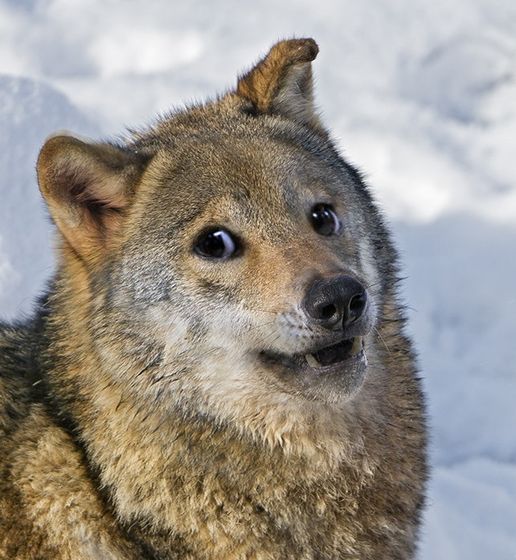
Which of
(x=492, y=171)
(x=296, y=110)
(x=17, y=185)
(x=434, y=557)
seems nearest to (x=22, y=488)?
(x=296, y=110)

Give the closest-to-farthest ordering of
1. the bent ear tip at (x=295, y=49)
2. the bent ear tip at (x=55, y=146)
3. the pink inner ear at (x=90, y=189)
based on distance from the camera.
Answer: the bent ear tip at (x=55, y=146)
the pink inner ear at (x=90, y=189)
the bent ear tip at (x=295, y=49)

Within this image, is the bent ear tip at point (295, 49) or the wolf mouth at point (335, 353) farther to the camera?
the bent ear tip at point (295, 49)

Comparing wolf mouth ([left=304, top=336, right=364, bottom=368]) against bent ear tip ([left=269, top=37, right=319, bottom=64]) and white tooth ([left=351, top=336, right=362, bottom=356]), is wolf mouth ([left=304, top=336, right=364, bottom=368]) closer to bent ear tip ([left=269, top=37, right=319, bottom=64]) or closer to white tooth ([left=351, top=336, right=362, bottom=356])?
white tooth ([left=351, top=336, right=362, bottom=356])

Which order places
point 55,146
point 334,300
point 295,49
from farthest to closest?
point 295,49, point 55,146, point 334,300

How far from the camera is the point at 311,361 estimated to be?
4.33m

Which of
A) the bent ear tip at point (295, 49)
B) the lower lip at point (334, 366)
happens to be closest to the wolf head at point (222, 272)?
the lower lip at point (334, 366)

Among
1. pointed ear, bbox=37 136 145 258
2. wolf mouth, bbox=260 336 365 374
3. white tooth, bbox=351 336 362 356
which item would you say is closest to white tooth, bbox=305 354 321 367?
wolf mouth, bbox=260 336 365 374

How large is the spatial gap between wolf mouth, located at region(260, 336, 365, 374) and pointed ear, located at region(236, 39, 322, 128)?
4.96ft

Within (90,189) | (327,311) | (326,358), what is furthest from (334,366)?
(90,189)

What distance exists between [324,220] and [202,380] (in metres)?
0.95

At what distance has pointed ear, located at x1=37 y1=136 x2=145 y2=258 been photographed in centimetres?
449

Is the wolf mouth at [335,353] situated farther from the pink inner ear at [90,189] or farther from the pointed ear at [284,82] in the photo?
the pointed ear at [284,82]

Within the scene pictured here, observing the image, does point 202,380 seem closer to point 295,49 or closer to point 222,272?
point 222,272

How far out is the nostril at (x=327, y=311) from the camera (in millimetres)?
4133
